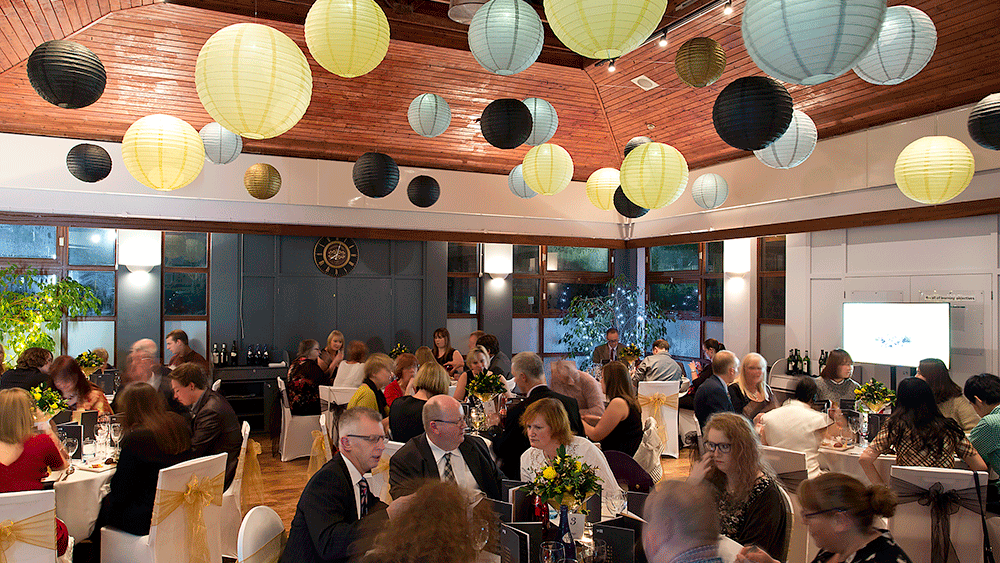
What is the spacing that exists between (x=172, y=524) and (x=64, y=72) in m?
2.86

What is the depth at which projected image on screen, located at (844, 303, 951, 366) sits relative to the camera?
733 cm

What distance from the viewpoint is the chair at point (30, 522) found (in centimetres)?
340

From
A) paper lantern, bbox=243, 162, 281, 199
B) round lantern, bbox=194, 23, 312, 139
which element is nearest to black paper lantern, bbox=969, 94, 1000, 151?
round lantern, bbox=194, 23, 312, 139

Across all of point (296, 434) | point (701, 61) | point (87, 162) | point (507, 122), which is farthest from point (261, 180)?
point (701, 61)

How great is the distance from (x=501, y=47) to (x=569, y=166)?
2399 millimetres

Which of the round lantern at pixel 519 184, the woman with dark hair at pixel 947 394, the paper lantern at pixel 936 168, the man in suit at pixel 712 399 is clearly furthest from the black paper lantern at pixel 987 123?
the round lantern at pixel 519 184

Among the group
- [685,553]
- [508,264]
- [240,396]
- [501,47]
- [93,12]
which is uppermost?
[93,12]

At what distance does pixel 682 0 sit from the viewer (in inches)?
287

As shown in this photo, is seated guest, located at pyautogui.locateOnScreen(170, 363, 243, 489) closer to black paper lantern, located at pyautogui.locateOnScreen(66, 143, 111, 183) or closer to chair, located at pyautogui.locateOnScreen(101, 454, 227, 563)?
chair, located at pyautogui.locateOnScreen(101, 454, 227, 563)

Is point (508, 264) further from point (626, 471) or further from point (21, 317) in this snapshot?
point (626, 471)

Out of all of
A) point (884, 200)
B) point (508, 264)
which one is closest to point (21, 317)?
point (508, 264)

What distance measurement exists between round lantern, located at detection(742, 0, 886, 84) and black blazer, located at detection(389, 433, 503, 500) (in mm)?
2575

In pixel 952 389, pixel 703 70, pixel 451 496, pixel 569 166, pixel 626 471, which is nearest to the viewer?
pixel 451 496

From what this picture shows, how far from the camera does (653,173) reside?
476 cm
